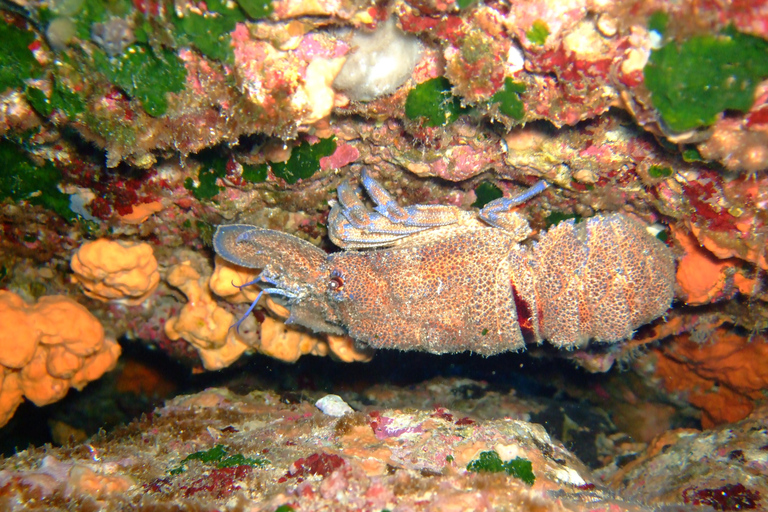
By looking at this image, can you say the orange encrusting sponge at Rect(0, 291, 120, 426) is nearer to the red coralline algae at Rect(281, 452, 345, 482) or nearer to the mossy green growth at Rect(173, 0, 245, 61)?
the red coralline algae at Rect(281, 452, 345, 482)

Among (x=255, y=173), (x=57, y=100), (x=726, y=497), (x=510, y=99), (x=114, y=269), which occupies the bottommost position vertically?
(x=726, y=497)

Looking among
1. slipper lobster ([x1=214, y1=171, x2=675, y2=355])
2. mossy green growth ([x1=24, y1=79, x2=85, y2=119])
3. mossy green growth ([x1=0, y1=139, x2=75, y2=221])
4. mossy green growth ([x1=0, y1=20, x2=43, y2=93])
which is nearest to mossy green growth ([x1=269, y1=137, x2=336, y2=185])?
slipper lobster ([x1=214, y1=171, x2=675, y2=355])

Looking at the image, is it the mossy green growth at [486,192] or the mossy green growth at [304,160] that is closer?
the mossy green growth at [304,160]

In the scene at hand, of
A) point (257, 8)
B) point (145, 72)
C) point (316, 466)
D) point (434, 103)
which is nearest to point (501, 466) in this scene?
point (316, 466)

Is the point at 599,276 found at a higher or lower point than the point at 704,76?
lower

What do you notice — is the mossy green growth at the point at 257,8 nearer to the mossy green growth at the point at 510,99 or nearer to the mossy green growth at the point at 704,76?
the mossy green growth at the point at 510,99

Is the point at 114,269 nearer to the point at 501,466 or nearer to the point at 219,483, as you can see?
the point at 219,483

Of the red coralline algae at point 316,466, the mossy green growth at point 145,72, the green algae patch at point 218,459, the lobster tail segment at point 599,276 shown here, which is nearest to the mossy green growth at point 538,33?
the lobster tail segment at point 599,276
